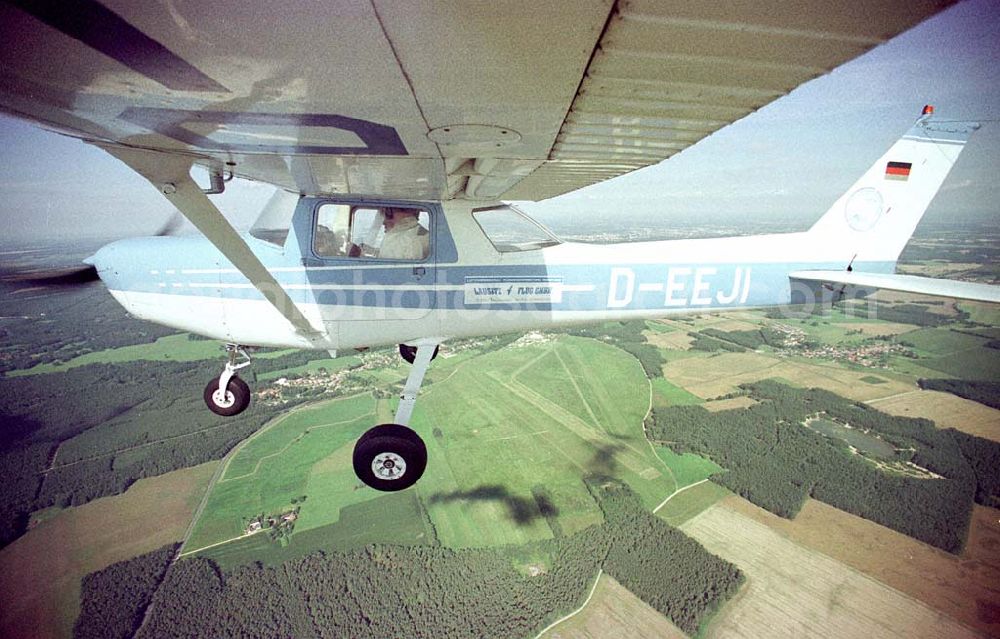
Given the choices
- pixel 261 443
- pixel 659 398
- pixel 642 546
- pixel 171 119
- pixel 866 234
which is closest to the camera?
pixel 171 119

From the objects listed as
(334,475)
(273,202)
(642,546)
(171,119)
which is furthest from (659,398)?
(171,119)

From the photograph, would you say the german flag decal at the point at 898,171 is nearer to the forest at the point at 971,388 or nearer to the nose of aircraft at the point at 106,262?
the nose of aircraft at the point at 106,262

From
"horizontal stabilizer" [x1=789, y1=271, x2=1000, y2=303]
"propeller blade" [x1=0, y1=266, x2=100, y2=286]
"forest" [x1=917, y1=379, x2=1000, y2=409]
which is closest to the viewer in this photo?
"horizontal stabilizer" [x1=789, y1=271, x2=1000, y2=303]

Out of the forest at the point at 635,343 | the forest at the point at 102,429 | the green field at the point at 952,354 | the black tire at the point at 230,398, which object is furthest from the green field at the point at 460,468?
the green field at the point at 952,354

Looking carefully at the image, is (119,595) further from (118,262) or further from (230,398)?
(118,262)

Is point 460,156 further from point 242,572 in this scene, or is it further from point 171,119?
point 242,572

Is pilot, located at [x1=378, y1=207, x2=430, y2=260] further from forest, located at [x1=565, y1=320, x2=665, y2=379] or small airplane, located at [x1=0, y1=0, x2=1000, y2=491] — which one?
→ forest, located at [x1=565, y1=320, x2=665, y2=379]

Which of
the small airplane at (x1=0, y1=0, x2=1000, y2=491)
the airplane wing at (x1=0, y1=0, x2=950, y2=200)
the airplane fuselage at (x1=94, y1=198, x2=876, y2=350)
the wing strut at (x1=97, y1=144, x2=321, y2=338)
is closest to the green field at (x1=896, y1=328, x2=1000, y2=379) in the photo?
the small airplane at (x1=0, y1=0, x2=1000, y2=491)
